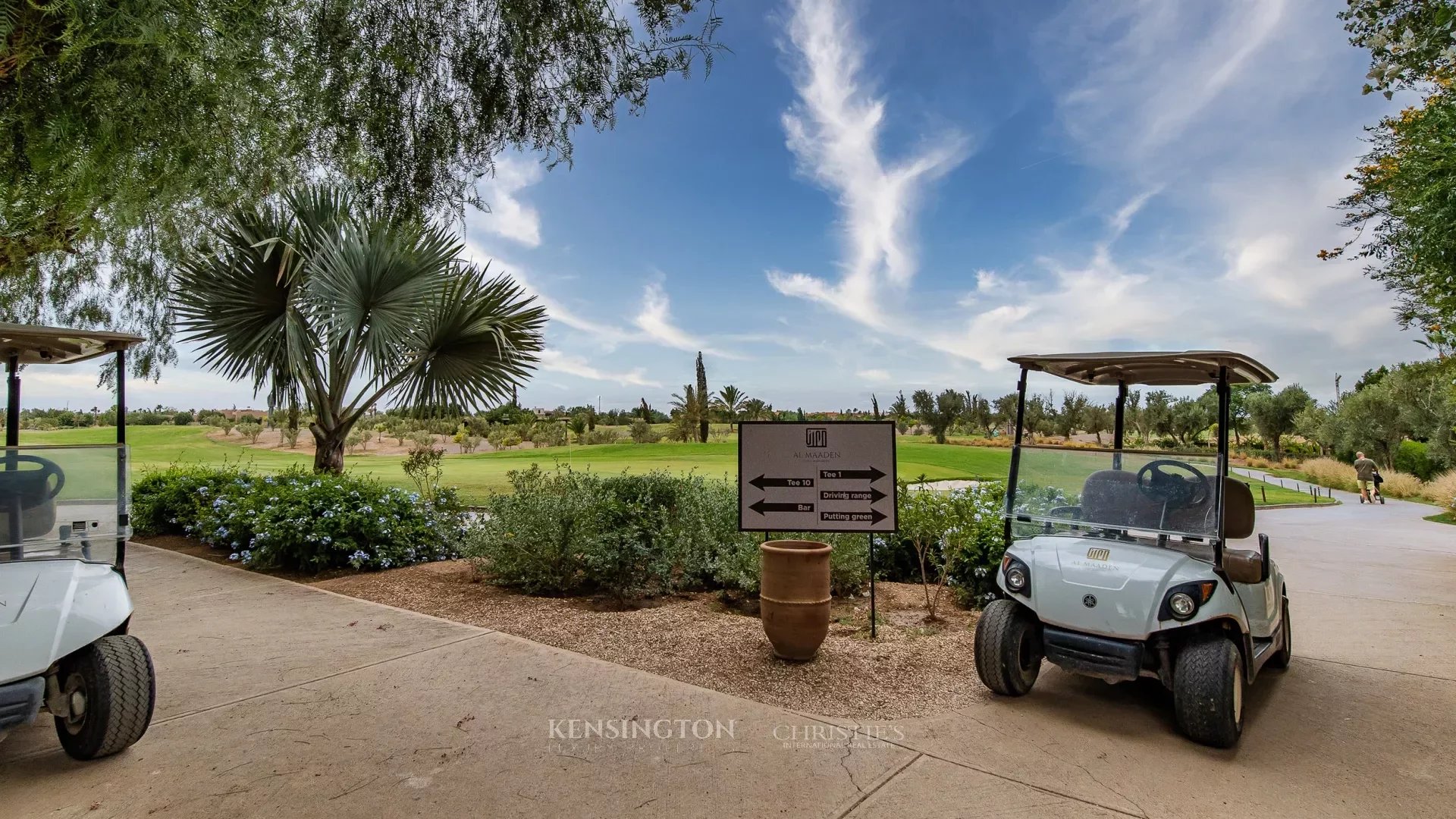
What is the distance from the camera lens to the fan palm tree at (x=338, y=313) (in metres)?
8.83

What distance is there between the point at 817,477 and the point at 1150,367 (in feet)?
7.68

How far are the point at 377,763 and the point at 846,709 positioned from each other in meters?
2.37

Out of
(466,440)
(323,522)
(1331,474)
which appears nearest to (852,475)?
(323,522)

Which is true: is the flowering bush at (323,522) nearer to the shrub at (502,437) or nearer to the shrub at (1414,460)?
the shrub at (502,437)

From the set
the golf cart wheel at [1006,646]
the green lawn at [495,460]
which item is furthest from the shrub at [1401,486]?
the golf cart wheel at [1006,646]

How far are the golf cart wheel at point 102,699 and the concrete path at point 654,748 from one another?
11 centimetres

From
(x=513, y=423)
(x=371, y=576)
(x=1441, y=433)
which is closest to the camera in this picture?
(x=371, y=576)

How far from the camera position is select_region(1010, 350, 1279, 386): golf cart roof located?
13.5ft

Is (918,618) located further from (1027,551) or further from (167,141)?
(167,141)

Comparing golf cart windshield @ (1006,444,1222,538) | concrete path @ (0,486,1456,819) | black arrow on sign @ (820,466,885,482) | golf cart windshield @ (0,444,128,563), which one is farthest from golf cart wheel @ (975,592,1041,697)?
golf cart windshield @ (0,444,128,563)

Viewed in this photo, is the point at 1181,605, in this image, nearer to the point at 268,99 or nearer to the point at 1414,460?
the point at 268,99

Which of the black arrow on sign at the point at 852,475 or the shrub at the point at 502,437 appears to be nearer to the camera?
the black arrow on sign at the point at 852,475

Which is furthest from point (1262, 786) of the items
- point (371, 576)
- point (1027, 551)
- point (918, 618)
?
point (371, 576)

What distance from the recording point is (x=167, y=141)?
9.63ft
